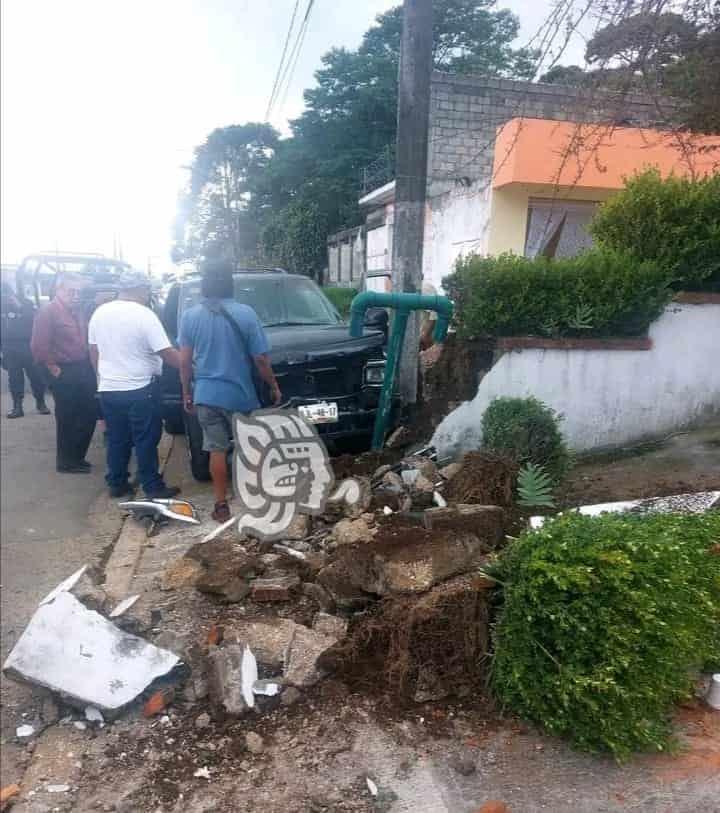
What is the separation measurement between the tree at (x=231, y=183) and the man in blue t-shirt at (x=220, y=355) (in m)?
25.9

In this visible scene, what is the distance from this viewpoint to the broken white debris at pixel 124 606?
3249 mm

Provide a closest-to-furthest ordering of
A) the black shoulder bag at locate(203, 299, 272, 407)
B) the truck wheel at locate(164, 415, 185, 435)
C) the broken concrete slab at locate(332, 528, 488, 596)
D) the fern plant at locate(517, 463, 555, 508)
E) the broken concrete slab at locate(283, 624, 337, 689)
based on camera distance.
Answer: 1. the broken concrete slab at locate(283, 624, 337, 689)
2. the broken concrete slab at locate(332, 528, 488, 596)
3. the fern plant at locate(517, 463, 555, 508)
4. the black shoulder bag at locate(203, 299, 272, 407)
5. the truck wheel at locate(164, 415, 185, 435)

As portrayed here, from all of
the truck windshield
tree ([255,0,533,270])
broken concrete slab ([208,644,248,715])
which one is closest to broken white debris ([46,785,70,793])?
broken concrete slab ([208,644,248,715])

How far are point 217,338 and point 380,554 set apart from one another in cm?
197

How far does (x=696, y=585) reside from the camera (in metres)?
2.57

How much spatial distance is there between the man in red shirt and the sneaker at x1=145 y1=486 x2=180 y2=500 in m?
1.13

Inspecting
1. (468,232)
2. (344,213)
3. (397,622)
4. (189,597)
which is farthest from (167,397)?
(344,213)

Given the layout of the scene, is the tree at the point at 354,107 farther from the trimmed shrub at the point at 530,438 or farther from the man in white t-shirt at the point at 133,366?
the man in white t-shirt at the point at 133,366

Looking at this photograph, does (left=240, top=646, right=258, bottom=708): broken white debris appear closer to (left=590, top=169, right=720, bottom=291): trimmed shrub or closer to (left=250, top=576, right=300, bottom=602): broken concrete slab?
(left=250, top=576, right=300, bottom=602): broken concrete slab

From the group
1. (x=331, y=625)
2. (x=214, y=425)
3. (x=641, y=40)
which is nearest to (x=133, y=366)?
Answer: (x=214, y=425)

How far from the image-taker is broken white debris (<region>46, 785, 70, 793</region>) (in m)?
2.24

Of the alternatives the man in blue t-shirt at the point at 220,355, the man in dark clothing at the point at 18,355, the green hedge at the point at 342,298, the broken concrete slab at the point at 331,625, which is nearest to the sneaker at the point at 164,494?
the man in blue t-shirt at the point at 220,355

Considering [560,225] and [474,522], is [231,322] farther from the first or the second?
[560,225]

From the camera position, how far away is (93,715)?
101 inches
